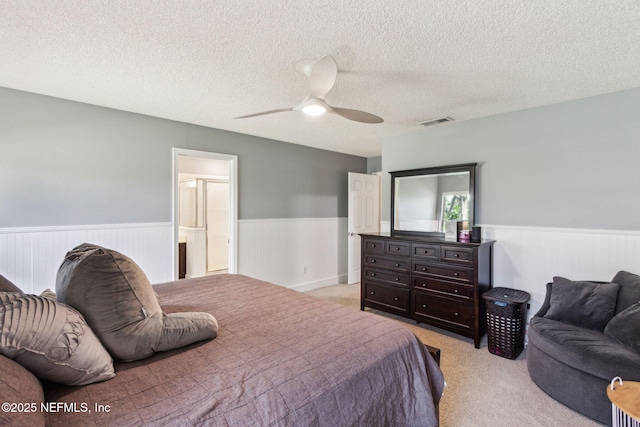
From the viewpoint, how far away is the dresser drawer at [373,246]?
384cm

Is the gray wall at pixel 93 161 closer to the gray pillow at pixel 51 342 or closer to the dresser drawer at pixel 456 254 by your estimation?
the gray pillow at pixel 51 342

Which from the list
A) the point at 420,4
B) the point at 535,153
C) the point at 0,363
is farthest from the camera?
the point at 535,153

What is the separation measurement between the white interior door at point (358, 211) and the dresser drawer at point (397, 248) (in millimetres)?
1665

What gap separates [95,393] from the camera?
103 cm

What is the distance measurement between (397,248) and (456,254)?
2.28 feet

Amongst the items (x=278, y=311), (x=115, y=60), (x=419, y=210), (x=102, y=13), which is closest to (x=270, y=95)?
(x=115, y=60)

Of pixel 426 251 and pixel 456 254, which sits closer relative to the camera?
pixel 456 254

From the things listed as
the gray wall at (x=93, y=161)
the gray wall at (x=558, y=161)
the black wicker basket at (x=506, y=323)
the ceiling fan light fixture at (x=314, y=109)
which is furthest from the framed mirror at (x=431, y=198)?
the ceiling fan light fixture at (x=314, y=109)

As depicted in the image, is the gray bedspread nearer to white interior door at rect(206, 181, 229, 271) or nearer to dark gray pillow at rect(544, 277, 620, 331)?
dark gray pillow at rect(544, 277, 620, 331)

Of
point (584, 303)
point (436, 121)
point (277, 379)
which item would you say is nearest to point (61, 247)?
point (277, 379)

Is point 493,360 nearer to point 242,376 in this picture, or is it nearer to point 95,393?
point 242,376

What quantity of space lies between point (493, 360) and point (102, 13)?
381cm

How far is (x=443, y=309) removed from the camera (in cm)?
327

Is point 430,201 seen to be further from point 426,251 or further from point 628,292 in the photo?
point 628,292
